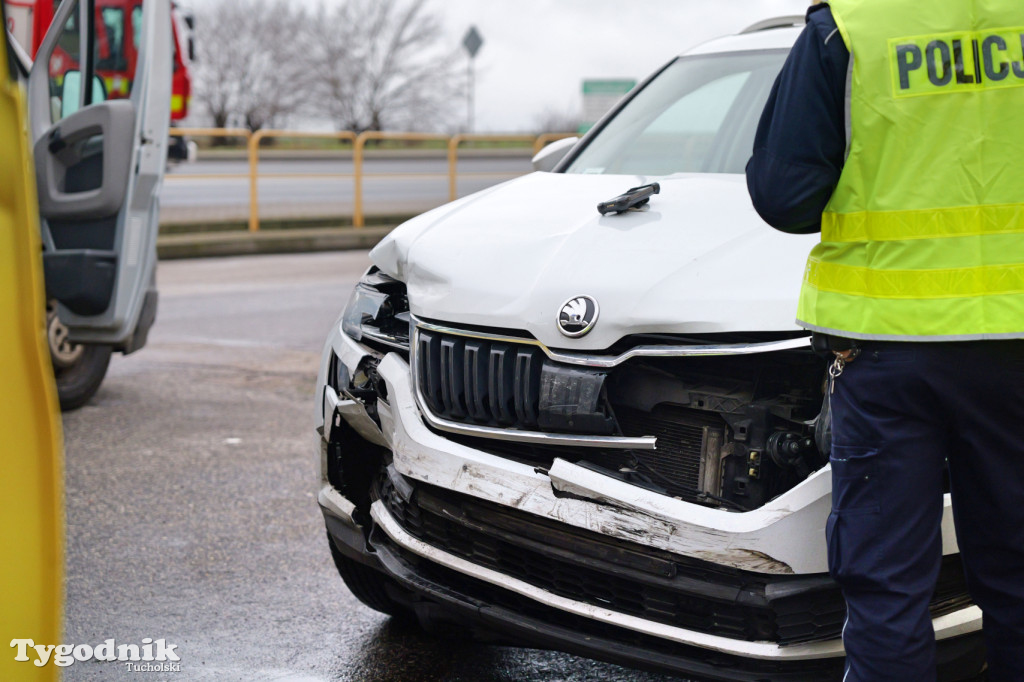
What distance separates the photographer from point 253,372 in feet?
25.0

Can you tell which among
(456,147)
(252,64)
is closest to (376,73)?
(252,64)

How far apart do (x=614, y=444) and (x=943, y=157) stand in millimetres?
890

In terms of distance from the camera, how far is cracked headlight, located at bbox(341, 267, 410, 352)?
3262 mm

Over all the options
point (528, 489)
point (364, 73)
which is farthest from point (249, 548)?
point (364, 73)

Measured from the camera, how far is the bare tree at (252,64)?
4278 centimetres

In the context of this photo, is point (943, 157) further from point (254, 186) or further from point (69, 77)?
point (254, 186)

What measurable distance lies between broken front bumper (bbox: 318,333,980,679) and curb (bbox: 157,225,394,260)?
11.2m

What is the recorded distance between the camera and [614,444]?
270 cm

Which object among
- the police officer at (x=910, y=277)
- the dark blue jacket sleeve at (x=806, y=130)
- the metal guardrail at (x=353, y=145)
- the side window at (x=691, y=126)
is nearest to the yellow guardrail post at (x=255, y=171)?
the metal guardrail at (x=353, y=145)

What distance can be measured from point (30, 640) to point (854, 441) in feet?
4.72

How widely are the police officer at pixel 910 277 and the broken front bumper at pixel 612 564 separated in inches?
6.1

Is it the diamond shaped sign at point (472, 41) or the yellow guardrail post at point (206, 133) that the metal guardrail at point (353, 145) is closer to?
the yellow guardrail post at point (206, 133)

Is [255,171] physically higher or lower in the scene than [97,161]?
lower

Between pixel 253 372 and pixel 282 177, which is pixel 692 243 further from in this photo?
pixel 282 177
